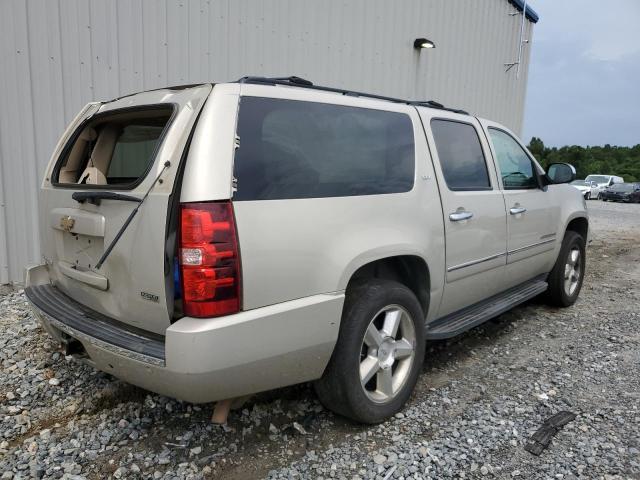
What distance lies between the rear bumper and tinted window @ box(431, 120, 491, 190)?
1462 millimetres

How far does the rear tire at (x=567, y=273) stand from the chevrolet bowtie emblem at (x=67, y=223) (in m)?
4.31

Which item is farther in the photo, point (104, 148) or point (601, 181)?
point (601, 181)

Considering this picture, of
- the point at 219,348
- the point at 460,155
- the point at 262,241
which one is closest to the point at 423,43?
the point at 460,155

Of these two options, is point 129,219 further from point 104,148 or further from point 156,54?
point 156,54

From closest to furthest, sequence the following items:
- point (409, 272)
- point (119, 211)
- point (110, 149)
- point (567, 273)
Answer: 1. point (119, 211)
2. point (409, 272)
3. point (110, 149)
4. point (567, 273)

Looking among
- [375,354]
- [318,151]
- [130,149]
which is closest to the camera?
[318,151]

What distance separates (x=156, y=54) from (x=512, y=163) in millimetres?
3971

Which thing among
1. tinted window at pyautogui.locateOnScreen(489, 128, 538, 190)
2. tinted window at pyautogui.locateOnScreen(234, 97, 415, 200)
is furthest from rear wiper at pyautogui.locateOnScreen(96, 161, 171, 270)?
tinted window at pyautogui.locateOnScreen(489, 128, 538, 190)

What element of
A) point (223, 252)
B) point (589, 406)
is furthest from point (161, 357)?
point (589, 406)

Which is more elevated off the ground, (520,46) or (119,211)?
(520,46)

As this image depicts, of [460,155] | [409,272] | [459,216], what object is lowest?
[409,272]

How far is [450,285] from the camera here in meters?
3.29

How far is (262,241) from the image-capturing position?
214 cm

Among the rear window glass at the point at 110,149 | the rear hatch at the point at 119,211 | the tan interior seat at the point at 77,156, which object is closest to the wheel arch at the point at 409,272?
the rear hatch at the point at 119,211
